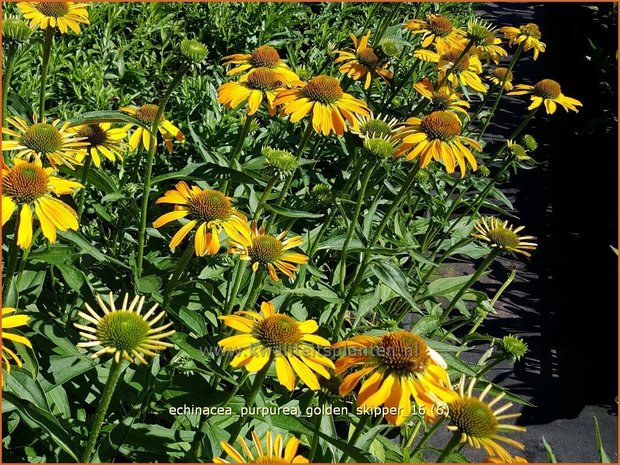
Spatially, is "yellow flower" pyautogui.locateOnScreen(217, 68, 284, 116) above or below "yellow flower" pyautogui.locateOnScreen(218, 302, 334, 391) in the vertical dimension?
above

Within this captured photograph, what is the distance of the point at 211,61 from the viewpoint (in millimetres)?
3596

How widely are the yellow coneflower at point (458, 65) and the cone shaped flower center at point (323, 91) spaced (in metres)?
0.75

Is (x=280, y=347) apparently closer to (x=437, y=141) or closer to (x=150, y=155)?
(x=150, y=155)

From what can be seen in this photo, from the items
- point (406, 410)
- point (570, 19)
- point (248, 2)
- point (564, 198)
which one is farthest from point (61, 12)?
point (570, 19)

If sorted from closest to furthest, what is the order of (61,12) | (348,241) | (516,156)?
1. (61,12)
2. (348,241)
3. (516,156)

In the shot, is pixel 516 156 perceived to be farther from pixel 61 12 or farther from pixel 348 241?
pixel 61 12

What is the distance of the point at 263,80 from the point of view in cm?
174

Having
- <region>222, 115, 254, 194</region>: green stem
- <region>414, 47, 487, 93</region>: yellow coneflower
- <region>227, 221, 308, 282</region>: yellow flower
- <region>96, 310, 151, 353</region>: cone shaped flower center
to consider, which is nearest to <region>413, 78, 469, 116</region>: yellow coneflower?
<region>414, 47, 487, 93</region>: yellow coneflower

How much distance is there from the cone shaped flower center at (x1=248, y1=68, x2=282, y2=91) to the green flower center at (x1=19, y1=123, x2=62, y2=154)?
1.88 feet

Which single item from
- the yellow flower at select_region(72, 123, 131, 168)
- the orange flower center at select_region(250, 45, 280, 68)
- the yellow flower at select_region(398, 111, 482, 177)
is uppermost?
the orange flower center at select_region(250, 45, 280, 68)

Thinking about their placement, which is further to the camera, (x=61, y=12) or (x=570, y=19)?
(x=570, y=19)

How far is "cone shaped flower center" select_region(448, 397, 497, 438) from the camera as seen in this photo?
1043mm

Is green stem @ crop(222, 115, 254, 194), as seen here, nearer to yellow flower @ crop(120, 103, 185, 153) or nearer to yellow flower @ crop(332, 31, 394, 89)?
yellow flower @ crop(120, 103, 185, 153)

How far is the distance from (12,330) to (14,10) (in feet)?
7.12
